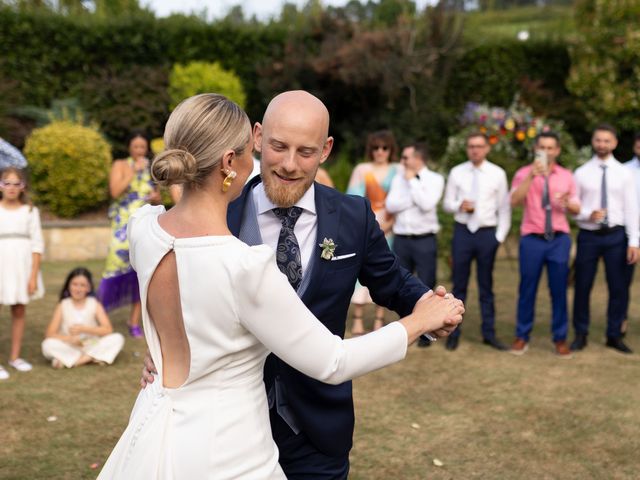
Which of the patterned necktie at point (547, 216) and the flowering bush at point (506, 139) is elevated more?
the flowering bush at point (506, 139)

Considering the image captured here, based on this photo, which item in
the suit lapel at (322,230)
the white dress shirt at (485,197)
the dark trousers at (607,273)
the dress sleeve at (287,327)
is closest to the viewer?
the dress sleeve at (287,327)

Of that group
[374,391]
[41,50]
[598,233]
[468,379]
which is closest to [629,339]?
[598,233]

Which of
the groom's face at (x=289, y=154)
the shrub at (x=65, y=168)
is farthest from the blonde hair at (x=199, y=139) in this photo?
the shrub at (x=65, y=168)

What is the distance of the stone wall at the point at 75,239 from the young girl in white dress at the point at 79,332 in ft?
18.7

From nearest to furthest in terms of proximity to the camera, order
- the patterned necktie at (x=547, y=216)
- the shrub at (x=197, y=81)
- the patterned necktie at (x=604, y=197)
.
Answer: the patterned necktie at (x=547, y=216) < the patterned necktie at (x=604, y=197) < the shrub at (x=197, y=81)

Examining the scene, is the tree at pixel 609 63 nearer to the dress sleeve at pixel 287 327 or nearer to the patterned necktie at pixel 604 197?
the patterned necktie at pixel 604 197

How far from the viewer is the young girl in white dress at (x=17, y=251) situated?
6887 millimetres

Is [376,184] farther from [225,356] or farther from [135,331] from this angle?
[225,356]

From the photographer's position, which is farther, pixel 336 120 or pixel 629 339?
pixel 336 120

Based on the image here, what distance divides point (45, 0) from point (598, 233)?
1685 cm

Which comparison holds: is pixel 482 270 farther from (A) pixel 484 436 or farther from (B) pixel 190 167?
(B) pixel 190 167

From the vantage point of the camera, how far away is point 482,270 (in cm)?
808

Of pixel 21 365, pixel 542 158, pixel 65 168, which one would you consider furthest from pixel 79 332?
pixel 65 168

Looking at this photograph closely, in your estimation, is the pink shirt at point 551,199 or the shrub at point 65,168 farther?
the shrub at point 65,168
